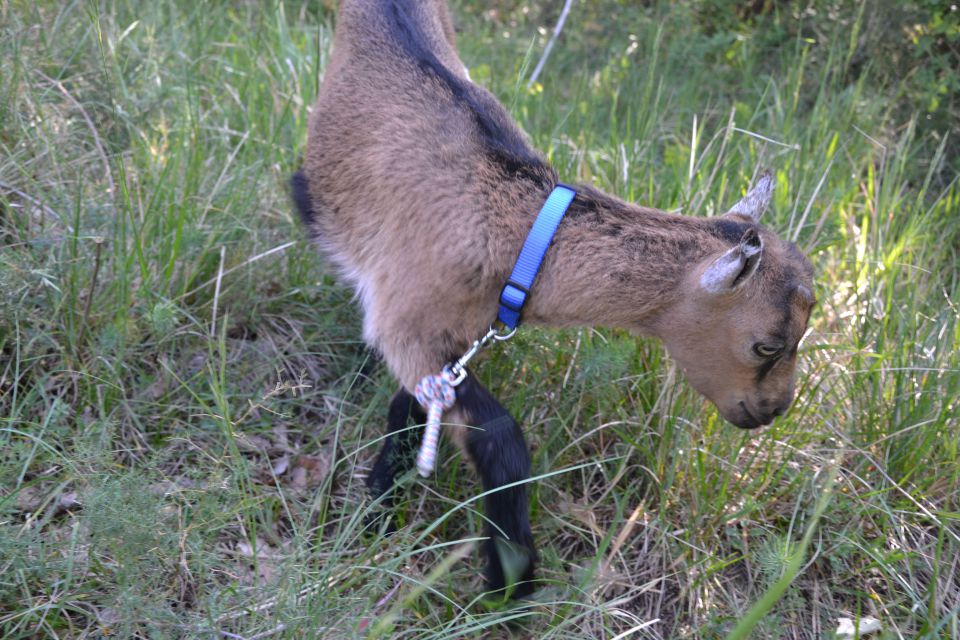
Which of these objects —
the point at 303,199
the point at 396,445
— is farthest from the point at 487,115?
the point at 396,445

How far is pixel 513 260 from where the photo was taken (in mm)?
3037

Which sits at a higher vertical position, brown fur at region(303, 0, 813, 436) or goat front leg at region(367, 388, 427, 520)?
brown fur at region(303, 0, 813, 436)

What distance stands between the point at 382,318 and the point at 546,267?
0.59 m

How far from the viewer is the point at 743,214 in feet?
11.0

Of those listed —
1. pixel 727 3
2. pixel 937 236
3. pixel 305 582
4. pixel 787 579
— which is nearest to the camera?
pixel 787 579

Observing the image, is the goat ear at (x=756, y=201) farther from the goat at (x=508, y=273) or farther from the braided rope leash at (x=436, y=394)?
the braided rope leash at (x=436, y=394)

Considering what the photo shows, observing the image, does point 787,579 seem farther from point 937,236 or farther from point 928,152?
point 928,152

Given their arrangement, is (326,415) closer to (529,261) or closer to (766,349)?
(529,261)

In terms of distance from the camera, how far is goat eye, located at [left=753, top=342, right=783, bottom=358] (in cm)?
304

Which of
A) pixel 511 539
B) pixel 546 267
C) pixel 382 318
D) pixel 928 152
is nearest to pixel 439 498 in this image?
pixel 511 539

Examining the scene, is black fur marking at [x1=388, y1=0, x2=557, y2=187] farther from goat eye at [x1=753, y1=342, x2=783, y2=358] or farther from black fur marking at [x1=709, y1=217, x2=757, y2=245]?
goat eye at [x1=753, y1=342, x2=783, y2=358]

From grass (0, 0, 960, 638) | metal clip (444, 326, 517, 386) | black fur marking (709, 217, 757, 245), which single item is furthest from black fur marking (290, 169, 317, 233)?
black fur marking (709, 217, 757, 245)

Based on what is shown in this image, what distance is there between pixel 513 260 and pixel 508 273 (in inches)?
1.8

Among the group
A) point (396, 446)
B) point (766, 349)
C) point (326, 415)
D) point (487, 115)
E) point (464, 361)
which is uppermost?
point (487, 115)
